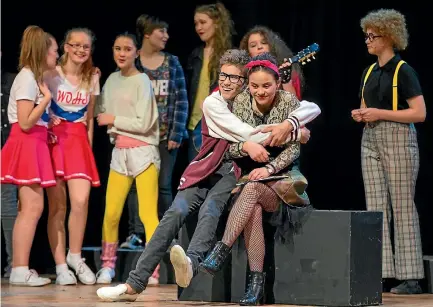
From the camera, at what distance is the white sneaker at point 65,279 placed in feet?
18.7

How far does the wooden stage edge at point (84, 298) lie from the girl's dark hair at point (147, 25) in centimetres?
159

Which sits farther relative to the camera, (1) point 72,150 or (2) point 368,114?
(1) point 72,150

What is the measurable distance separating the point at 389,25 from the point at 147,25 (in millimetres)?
1558

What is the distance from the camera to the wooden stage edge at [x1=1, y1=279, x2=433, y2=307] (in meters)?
4.55

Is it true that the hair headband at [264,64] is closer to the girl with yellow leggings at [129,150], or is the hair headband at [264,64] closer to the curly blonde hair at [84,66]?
the girl with yellow leggings at [129,150]

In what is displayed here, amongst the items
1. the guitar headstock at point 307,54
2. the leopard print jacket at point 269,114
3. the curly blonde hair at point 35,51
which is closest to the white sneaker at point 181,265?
the leopard print jacket at point 269,114

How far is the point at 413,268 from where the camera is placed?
5.35 meters

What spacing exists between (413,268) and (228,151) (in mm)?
1347

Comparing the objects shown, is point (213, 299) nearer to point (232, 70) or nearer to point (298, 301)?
point (298, 301)

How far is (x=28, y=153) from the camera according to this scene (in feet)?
18.5

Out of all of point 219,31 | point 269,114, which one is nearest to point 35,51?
point 219,31

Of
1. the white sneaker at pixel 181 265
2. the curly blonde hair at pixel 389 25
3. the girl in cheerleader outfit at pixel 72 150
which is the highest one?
the curly blonde hair at pixel 389 25

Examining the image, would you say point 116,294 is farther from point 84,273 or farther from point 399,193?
point 399,193

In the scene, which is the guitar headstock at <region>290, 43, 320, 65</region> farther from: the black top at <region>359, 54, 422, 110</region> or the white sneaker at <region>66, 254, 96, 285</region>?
the white sneaker at <region>66, 254, 96, 285</region>
